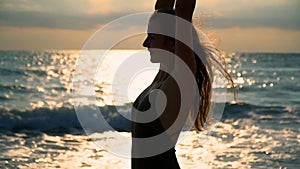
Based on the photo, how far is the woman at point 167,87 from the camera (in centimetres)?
252

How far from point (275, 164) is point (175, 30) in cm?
749

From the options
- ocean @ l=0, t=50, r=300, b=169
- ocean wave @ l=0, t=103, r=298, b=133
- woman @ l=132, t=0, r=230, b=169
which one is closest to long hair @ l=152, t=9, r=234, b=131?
woman @ l=132, t=0, r=230, b=169

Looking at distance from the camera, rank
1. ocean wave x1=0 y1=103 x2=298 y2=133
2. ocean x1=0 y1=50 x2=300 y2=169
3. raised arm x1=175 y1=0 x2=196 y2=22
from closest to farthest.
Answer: raised arm x1=175 y1=0 x2=196 y2=22 → ocean x1=0 y1=50 x2=300 y2=169 → ocean wave x1=0 y1=103 x2=298 y2=133

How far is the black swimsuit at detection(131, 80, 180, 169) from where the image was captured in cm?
253

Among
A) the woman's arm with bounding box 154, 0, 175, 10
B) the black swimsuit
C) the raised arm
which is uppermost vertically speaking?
the raised arm

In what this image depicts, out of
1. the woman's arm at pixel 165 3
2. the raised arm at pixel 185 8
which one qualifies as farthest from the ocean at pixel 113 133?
the raised arm at pixel 185 8

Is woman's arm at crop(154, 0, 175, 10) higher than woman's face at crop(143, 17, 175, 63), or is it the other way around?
woman's arm at crop(154, 0, 175, 10)

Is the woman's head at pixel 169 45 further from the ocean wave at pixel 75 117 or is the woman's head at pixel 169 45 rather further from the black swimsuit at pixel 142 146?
the ocean wave at pixel 75 117

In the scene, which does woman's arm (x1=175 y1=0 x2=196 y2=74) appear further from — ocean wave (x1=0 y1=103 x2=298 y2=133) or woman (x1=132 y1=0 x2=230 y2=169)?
ocean wave (x1=0 y1=103 x2=298 y2=133)

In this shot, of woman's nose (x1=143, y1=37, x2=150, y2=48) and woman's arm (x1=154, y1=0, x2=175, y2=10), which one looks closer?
woman's nose (x1=143, y1=37, x2=150, y2=48)

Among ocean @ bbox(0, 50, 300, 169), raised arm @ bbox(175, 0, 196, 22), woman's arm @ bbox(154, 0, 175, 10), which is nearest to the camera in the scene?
raised arm @ bbox(175, 0, 196, 22)

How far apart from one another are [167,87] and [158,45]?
205 millimetres

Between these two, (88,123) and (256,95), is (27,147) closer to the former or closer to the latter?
(88,123)

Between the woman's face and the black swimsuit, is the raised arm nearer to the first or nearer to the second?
the woman's face
